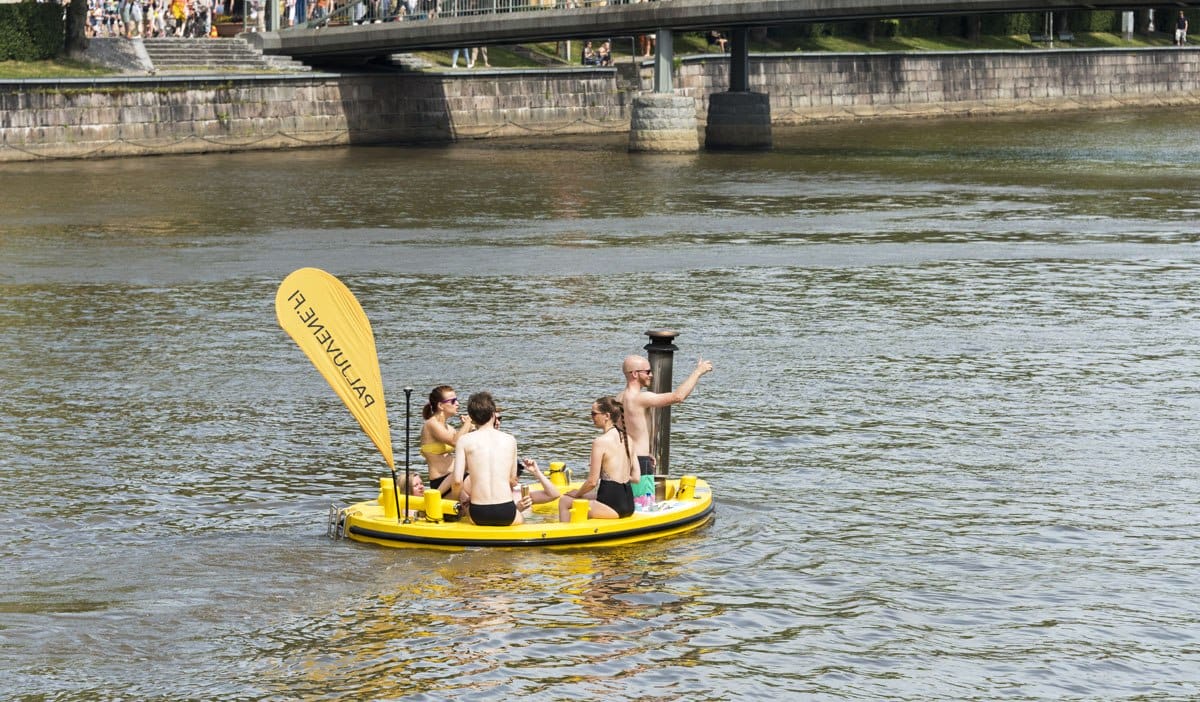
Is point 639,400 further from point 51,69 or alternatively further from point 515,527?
point 51,69

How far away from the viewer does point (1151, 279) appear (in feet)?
104

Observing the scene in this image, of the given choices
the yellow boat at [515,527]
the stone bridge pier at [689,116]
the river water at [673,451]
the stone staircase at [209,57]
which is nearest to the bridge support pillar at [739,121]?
the stone bridge pier at [689,116]

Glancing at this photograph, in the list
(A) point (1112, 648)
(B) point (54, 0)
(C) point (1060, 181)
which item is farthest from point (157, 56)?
(A) point (1112, 648)

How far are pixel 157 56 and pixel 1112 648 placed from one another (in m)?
51.2

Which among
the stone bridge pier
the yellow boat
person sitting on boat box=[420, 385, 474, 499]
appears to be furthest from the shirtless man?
the stone bridge pier

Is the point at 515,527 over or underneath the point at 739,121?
underneath

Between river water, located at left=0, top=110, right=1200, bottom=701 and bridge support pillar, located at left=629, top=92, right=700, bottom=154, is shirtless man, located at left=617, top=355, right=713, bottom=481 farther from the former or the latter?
bridge support pillar, located at left=629, top=92, right=700, bottom=154

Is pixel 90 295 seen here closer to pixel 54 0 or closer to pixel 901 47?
pixel 54 0

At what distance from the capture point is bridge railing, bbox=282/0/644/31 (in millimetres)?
61156

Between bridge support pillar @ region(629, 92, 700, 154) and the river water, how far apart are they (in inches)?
654

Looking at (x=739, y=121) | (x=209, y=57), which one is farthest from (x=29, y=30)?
(x=739, y=121)

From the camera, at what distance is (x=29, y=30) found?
2213 inches

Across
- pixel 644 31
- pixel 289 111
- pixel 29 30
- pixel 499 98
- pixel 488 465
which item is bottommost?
pixel 488 465

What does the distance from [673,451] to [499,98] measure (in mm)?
47755
